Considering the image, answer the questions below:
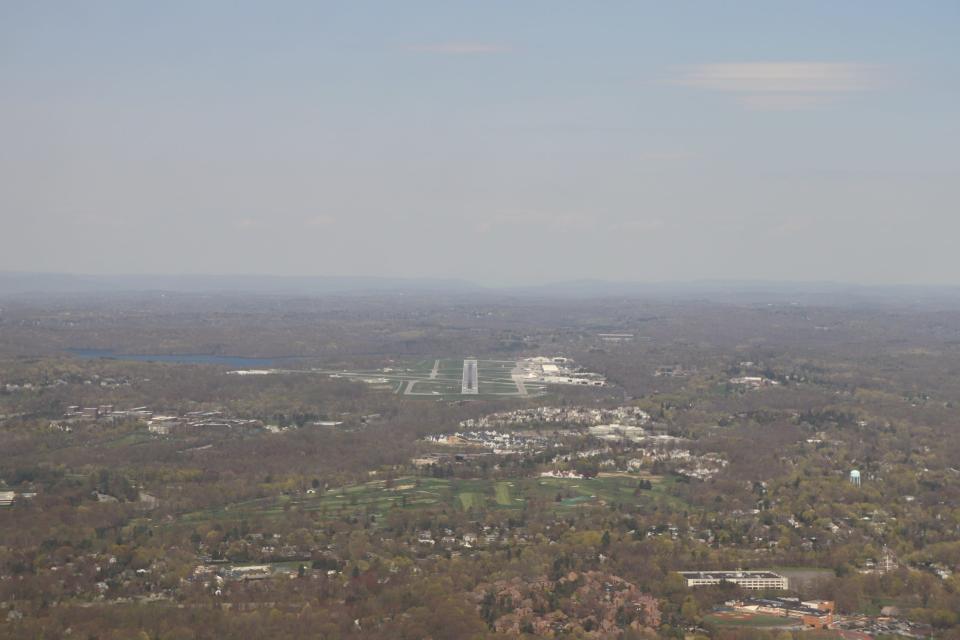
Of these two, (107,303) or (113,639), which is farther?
(107,303)

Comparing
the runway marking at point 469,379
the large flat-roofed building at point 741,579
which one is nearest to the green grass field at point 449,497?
the large flat-roofed building at point 741,579

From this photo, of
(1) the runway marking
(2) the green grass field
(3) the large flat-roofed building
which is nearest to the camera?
(3) the large flat-roofed building

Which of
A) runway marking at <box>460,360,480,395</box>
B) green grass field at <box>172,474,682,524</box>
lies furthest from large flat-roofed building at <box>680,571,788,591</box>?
runway marking at <box>460,360,480,395</box>

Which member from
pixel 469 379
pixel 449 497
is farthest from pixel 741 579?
pixel 469 379

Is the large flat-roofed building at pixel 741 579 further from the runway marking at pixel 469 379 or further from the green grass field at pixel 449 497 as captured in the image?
the runway marking at pixel 469 379

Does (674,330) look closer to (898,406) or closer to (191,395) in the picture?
(898,406)

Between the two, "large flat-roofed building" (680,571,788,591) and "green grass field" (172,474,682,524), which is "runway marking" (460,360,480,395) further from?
"large flat-roofed building" (680,571,788,591)

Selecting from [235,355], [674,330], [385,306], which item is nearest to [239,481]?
[235,355]

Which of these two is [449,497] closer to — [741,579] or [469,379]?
[741,579]
